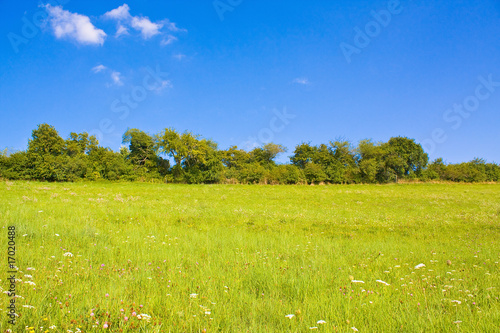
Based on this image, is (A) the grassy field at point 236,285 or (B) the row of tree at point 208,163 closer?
(A) the grassy field at point 236,285

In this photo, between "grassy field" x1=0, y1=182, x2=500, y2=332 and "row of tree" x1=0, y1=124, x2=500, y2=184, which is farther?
"row of tree" x1=0, y1=124, x2=500, y2=184

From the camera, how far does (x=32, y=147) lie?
48.4 m

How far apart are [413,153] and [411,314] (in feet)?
216

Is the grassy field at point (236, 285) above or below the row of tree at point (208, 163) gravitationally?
below

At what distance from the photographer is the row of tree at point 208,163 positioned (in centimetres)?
4803

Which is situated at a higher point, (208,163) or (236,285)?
(208,163)

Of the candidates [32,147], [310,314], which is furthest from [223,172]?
[310,314]

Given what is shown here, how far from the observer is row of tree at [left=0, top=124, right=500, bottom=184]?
48.0m

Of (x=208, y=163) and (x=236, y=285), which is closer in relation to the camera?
(x=236, y=285)

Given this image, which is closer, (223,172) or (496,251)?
(496,251)

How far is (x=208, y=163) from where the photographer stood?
5481 centimetres

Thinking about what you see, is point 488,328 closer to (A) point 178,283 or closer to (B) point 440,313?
(B) point 440,313

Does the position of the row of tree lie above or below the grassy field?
above

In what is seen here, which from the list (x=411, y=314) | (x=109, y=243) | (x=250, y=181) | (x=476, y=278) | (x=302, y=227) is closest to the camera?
(x=411, y=314)
